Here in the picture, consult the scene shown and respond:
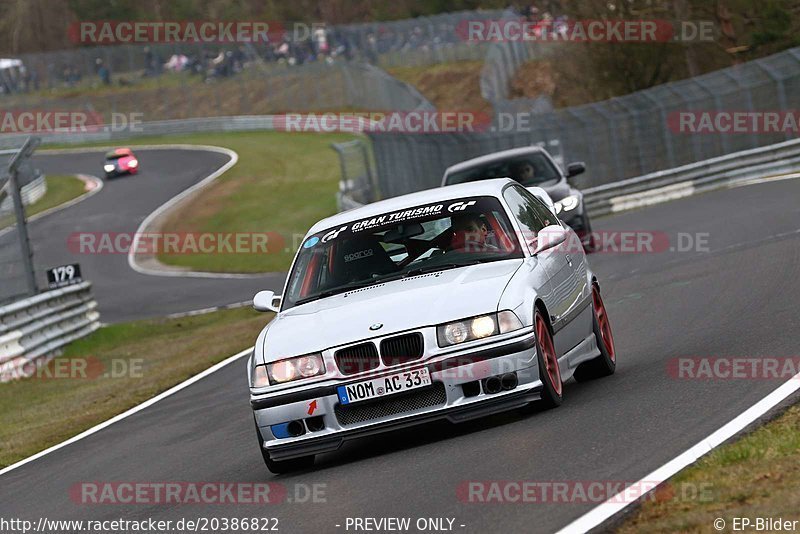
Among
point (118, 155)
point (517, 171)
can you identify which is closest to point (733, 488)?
point (517, 171)

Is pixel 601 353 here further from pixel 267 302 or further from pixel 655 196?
pixel 655 196

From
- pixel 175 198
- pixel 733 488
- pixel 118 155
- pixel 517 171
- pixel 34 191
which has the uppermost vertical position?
pixel 733 488

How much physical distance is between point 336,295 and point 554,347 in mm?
1381

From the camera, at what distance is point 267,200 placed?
51.6m

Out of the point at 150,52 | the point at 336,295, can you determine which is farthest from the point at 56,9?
the point at 336,295

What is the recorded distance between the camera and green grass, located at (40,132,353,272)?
1580 inches

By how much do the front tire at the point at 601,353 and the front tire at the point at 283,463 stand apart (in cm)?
228

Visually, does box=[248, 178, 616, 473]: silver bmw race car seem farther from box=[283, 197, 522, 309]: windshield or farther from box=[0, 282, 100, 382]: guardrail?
box=[0, 282, 100, 382]: guardrail

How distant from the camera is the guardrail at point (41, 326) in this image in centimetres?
1909

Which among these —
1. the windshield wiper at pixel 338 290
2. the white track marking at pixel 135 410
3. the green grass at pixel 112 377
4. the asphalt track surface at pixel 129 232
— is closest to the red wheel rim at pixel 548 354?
the windshield wiper at pixel 338 290

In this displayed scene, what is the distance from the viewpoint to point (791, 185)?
26.8m

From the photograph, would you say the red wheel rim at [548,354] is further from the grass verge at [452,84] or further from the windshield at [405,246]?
the grass verge at [452,84]

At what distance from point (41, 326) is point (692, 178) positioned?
16.0m

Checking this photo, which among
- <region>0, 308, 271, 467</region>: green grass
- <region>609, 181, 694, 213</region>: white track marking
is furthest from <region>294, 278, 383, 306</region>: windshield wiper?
<region>609, 181, 694, 213</region>: white track marking
